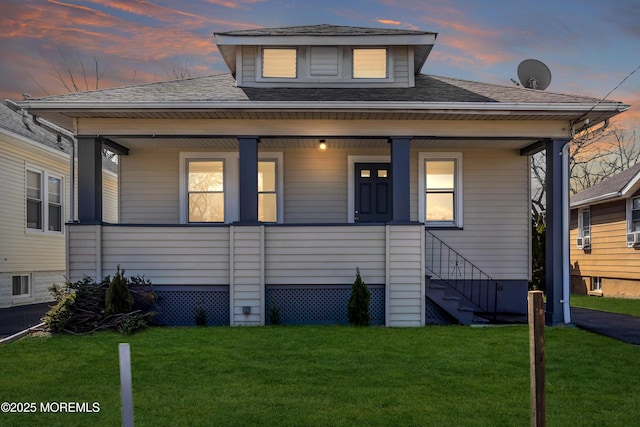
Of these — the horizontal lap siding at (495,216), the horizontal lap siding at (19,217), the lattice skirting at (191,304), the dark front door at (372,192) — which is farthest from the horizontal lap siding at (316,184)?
the horizontal lap siding at (19,217)

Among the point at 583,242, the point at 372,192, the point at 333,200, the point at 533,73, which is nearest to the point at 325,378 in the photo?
the point at 333,200

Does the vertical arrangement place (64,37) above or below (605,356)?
above

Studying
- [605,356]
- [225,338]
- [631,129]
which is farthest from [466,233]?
[631,129]

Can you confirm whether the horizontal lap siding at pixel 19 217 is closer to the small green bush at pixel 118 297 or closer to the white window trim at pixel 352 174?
the small green bush at pixel 118 297

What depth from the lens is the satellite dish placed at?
1394cm

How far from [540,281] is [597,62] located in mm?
9717

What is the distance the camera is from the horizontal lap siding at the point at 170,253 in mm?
10945

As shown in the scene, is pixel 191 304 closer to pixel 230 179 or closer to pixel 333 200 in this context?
pixel 230 179

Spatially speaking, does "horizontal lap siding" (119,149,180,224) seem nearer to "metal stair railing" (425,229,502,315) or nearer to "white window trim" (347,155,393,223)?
"white window trim" (347,155,393,223)

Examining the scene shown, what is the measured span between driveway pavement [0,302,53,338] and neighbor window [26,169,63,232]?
2430 millimetres

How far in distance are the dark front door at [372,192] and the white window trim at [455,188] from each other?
67 cm

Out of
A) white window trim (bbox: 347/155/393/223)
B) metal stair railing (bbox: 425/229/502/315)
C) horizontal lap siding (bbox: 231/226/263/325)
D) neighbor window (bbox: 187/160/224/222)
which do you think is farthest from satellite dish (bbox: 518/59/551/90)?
horizontal lap siding (bbox: 231/226/263/325)

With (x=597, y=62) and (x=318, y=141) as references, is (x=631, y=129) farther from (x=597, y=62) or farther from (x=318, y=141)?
(x=318, y=141)

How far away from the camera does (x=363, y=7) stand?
57.9 ft
